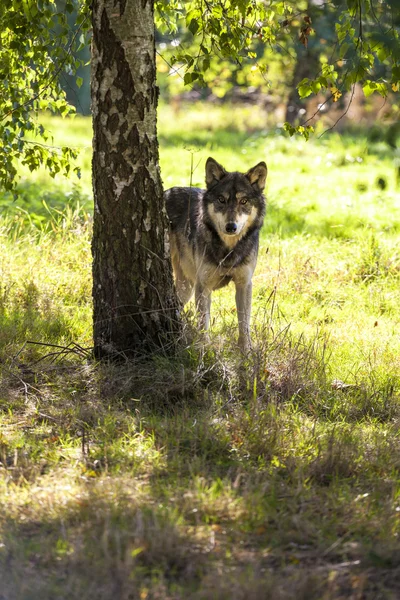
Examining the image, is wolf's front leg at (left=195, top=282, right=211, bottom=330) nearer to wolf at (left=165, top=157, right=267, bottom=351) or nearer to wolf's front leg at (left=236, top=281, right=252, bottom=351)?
wolf at (left=165, top=157, right=267, bottom=351)

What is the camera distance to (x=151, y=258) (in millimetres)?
5742

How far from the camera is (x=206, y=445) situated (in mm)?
4656

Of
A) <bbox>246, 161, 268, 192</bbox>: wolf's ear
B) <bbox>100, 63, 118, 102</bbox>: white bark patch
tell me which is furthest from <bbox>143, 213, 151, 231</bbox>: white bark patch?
<bbox>246, 161, 268, 192</bbox>: wolf's ear

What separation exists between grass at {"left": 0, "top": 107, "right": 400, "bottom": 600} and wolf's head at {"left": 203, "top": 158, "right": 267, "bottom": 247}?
83 cm

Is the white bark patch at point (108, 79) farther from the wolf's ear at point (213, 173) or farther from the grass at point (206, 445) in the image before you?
the grass at point (206, 445)

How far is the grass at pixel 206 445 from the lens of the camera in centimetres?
340

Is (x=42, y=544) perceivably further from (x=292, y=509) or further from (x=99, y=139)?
(x=99, y=139)

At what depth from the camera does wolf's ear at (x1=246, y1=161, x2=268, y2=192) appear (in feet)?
22.1

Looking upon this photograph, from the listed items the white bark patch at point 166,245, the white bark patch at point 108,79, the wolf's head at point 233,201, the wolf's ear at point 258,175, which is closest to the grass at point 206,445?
the white bark patch at point 166,245

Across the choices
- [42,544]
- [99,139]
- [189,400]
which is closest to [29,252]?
[99,139]

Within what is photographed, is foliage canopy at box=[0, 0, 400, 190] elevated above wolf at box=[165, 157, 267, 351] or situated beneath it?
elevated above

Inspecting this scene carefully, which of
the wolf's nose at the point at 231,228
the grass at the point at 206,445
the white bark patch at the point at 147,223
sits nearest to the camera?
the grass at the point at 206,445

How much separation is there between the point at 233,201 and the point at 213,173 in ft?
1.26

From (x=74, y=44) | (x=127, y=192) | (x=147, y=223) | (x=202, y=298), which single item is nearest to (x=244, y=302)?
(x=202, y=298)
